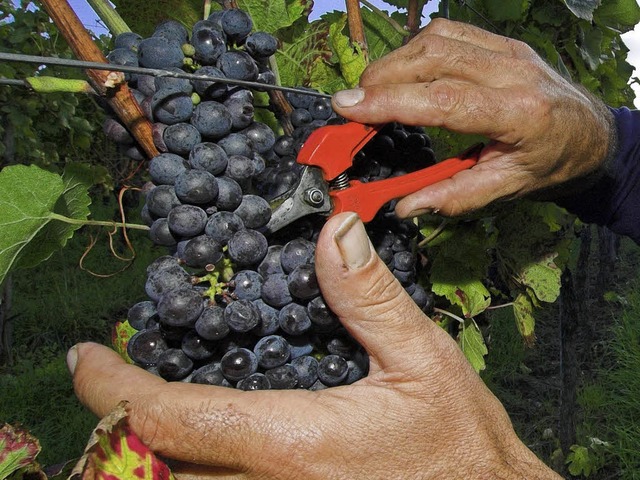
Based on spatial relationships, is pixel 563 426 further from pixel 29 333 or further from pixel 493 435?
pixel 29 333

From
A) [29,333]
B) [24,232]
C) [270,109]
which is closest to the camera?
[24,232]

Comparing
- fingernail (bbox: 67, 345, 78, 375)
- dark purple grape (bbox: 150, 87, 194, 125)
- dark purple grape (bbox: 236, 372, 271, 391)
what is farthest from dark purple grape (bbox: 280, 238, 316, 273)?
fingernail (bbox: 67, 345, 78, 375)

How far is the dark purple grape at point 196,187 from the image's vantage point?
1184mm

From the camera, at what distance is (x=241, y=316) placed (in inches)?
47.6

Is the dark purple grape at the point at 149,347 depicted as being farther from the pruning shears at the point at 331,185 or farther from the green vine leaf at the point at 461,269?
the green vine leaf at the point at 461,269

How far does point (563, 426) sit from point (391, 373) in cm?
A: 319

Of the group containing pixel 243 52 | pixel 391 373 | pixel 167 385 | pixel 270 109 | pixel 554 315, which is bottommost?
pixel 554 315

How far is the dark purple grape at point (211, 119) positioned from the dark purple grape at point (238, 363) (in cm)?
42

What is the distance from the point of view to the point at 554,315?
714cm

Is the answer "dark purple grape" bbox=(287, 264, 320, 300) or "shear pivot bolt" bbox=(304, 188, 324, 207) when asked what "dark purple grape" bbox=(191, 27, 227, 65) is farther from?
"dark purple grape" bbox=(287, 264, 320, 300)

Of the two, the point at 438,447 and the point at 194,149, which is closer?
the point at 194,149

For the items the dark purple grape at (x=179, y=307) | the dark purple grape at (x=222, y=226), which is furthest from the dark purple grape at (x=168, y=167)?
the dark purple grape at (x=179, y=307)

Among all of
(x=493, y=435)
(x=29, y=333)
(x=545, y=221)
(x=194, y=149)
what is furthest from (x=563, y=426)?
(x=29, y=333)

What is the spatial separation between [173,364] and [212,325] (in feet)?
0.49
